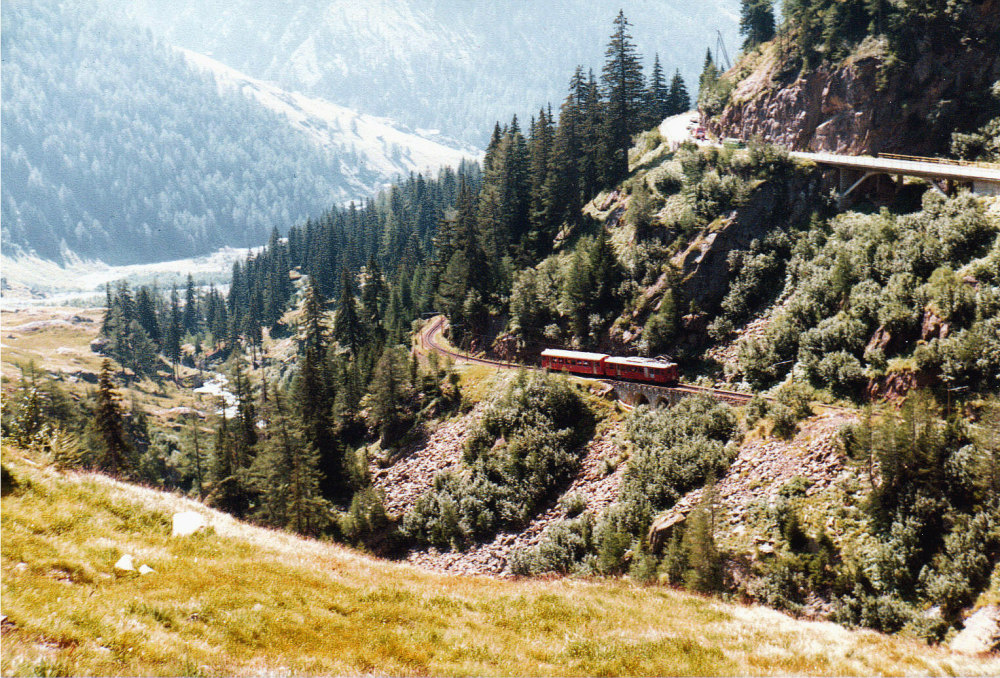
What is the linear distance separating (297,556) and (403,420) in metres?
43.1

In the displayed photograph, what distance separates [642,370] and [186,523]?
36124 mm

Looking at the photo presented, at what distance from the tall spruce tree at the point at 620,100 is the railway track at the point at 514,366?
30.3m

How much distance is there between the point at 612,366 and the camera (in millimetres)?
48938

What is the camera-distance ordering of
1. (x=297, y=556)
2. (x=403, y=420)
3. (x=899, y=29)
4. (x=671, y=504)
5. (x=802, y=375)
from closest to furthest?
1. (x=297, y=556)
2. (x=671, y=504)
3. (x=802, y=375)
4. (x=899, y=29)
5. (x=403, y=420)

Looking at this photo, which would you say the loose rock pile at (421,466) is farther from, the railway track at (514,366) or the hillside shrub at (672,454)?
the hillside shrub at (672,454)

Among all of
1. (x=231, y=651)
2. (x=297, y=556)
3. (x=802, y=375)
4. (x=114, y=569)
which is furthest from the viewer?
(x=802, y=375)

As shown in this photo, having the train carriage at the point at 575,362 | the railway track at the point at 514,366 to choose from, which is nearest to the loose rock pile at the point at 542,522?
the railway track at the point at 514,366

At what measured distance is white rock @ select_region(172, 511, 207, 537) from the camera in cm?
1645

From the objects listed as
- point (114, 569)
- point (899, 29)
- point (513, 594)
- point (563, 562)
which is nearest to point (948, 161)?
point (899, 29)

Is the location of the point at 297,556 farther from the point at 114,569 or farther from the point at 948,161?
the point at 948,161

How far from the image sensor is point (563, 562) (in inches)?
1335

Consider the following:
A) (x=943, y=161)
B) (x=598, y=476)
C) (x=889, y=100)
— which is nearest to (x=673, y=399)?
(x=598, y=476)

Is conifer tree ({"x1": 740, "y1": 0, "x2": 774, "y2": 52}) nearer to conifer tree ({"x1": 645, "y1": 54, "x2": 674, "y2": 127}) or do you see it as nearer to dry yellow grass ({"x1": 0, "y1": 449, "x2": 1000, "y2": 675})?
conifer tree ({"x1": 645, "y1": 54, "x2": 674, "y2": 127})

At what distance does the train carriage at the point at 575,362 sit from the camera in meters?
50.2
